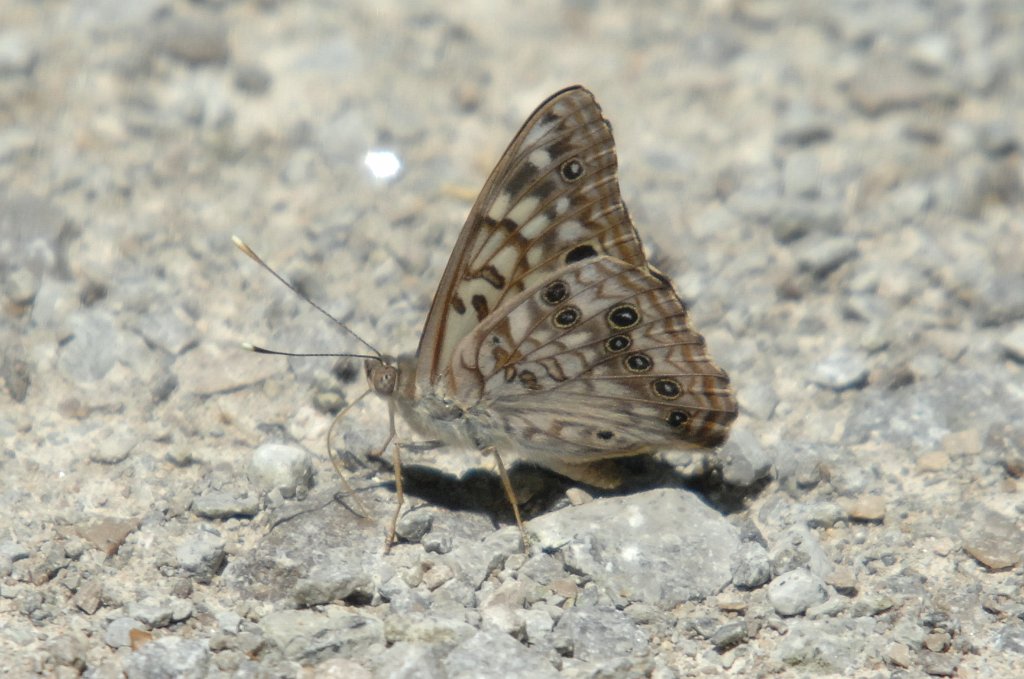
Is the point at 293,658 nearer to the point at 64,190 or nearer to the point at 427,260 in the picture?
the point at 427,260

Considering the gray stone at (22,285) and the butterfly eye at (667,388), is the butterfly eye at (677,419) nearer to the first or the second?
the butterfly eye at (667,388)

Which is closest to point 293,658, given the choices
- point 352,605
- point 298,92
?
point 352,605

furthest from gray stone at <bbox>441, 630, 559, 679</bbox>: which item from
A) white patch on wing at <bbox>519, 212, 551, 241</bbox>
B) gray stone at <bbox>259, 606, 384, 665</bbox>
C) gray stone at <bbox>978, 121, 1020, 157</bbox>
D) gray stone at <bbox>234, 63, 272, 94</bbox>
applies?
gray stone at <bbox>978, 121, 1020, 157</bbox>

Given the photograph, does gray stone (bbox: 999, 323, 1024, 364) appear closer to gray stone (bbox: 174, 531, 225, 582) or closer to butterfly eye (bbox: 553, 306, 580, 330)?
butterfly eye (bbox: 553, 306, 580, 330)

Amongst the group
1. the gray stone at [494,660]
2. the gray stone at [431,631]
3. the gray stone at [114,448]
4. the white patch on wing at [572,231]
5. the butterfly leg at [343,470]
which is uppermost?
the white patch on wing at [572,231]

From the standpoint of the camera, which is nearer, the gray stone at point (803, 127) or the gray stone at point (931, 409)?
the gray stone at point (931, 409)

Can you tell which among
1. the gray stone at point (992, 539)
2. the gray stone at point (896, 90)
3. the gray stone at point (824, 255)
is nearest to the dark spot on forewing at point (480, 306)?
the gray stone at point (992, 539)
